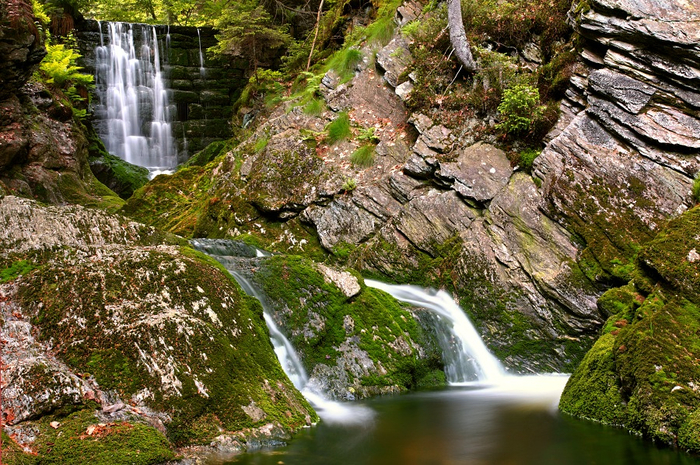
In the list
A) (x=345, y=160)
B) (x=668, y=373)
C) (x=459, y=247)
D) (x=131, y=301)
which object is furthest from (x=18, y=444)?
(x=345, y=160)

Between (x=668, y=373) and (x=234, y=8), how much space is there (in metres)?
16.0

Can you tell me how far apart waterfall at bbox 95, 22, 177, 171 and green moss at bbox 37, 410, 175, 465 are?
16.8 m

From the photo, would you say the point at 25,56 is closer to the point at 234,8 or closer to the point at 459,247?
the point at 234,8

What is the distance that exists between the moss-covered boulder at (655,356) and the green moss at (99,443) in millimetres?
4635

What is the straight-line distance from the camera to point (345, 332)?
7922 millimetres

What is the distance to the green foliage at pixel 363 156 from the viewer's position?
12.2 meters

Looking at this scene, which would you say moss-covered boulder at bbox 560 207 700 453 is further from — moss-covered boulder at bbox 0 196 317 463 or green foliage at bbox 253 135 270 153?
green foliage at bbox 253 135 270 153

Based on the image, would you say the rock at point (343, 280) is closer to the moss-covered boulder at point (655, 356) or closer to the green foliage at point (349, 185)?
the moss-covered boulder at point (655, 356)

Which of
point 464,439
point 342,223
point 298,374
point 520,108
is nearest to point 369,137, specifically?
point 342,223

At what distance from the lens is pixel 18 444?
391 cm

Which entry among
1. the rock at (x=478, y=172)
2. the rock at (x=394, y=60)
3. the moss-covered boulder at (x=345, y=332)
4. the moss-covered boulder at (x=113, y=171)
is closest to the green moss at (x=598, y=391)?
the moss-covered boulder at (x=345, y=332)

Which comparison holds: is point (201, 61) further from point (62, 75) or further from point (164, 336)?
point (164, 336)

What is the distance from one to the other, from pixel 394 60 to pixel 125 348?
1076 cm

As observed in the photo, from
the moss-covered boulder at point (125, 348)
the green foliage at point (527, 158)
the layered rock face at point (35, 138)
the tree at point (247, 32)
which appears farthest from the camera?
the tree at point (247, 32)
